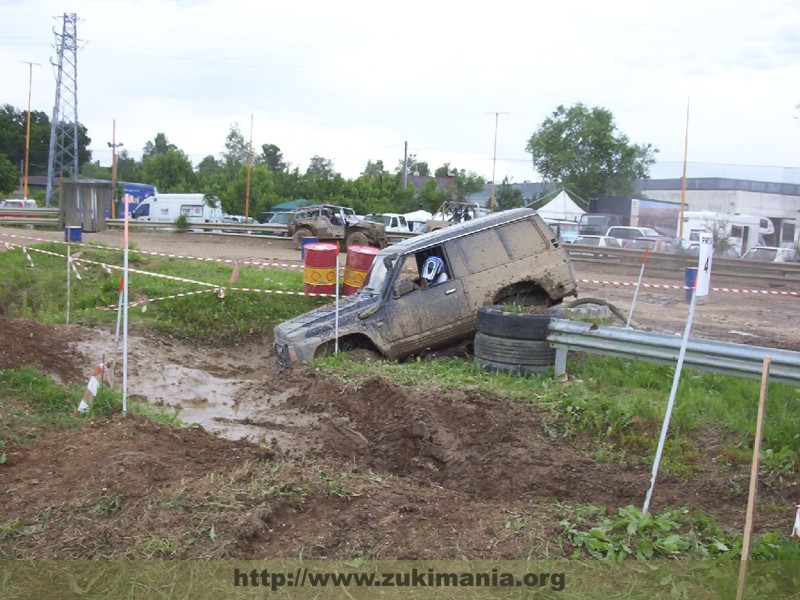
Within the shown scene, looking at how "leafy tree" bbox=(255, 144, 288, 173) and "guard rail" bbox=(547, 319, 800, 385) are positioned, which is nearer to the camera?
"guard rail" bbox=(547, 319, 800, 385)

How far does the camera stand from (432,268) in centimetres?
1038

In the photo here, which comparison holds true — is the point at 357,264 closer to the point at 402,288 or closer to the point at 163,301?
the point at 402,288

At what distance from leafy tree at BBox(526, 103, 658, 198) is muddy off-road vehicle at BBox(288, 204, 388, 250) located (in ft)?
140

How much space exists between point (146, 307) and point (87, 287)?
2.37m

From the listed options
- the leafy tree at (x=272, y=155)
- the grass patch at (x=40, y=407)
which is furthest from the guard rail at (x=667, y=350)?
the leafy tree at (x=272, y=155)

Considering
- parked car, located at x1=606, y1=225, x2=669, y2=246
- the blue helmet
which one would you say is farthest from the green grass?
parked car, located at x1=606, y1=225, x2=669, y2=246

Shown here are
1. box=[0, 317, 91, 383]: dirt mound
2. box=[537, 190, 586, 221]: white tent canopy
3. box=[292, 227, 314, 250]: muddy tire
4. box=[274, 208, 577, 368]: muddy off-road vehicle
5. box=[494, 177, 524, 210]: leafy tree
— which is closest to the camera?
box=[0, 317, 91, 383]: dirt mound

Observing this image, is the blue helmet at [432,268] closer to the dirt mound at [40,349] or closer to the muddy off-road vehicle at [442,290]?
the muddy off-road vehicle at [442,290]

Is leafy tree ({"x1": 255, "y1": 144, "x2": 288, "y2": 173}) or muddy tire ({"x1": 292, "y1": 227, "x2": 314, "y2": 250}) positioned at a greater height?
leafy tree ({"x1": 255, "y1": 144, "x2": 288, "y2": 173})

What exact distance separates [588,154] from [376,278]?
205 feet

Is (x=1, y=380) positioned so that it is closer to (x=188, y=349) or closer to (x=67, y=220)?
(x=188, y=349)

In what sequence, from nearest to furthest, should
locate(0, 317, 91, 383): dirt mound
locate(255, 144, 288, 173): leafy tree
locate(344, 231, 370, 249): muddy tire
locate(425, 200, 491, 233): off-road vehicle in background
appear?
locate(0, 317, 91, 383): dirt mound → locate(344, 231, 370, 249): muddy tire → locate(425, 200, 491, 233): off-road vehicle in background → locate(255, 144, 288, 173): leafy tree

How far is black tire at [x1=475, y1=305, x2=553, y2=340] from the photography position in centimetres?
839

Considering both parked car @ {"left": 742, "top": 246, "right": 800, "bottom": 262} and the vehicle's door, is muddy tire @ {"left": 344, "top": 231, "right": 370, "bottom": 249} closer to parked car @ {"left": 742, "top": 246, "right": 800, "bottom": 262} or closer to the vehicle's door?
parked car @ {"left": 742, "top": 246, "right": 800, "bottom": 262}
